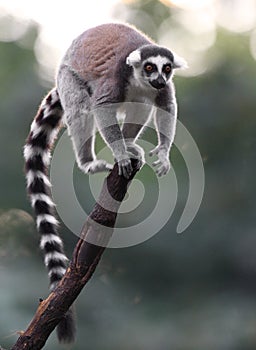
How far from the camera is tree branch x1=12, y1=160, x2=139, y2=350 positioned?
3600mm

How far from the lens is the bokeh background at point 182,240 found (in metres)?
7.41

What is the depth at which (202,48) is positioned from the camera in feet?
26.8

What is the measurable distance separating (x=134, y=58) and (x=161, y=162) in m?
0.55

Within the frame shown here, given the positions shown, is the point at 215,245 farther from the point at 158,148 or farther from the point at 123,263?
the point at 158,148

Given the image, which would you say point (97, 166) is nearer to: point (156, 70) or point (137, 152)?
point (137, 152)

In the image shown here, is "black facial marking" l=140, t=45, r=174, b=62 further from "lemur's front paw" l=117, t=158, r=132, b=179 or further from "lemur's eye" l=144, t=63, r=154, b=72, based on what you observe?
"lemur's front paw" l=117, t=158, r=132, b=179

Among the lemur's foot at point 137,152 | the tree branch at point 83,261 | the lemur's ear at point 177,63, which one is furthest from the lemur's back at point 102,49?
the tree branch at point 83,261

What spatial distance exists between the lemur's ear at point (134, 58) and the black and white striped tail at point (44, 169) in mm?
633

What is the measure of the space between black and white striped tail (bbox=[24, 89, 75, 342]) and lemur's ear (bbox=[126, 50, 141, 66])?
24.9 inches

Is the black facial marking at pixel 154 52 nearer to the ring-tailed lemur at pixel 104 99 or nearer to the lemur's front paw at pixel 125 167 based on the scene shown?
the ring-tailed lemur at pixel 104 99

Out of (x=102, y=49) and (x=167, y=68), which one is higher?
(x=102, y=49)

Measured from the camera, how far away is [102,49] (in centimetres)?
435

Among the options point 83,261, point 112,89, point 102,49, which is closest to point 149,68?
point 112,89

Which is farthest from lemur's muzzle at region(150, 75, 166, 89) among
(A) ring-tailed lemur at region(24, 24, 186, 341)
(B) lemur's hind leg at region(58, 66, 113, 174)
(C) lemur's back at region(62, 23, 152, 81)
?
(B) lemur's hind leg at region(58, 66, 113, 174)
